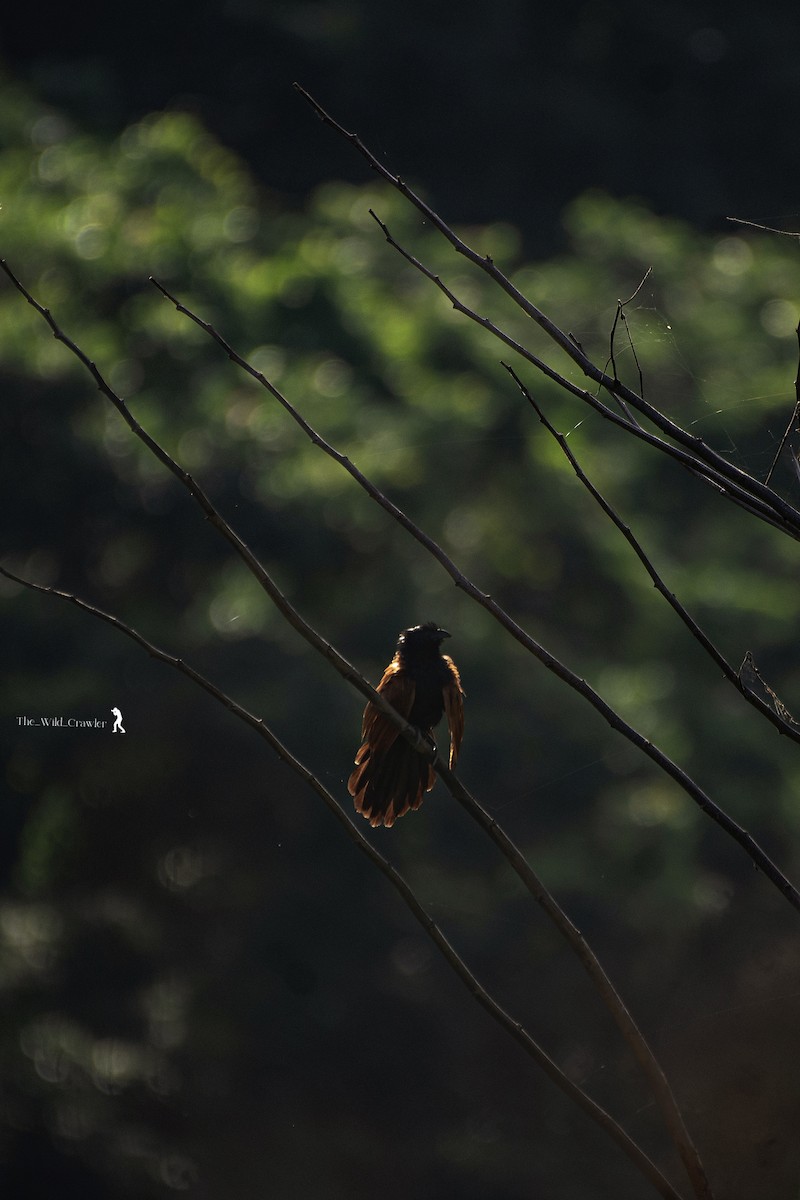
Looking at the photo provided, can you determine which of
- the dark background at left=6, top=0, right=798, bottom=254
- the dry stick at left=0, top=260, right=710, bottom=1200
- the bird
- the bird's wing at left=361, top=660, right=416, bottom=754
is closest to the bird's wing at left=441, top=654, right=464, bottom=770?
the bird

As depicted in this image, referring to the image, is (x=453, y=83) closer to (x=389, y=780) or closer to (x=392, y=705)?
(x=392, y=705)

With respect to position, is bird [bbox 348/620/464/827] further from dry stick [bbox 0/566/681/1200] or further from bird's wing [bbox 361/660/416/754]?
dry stick [bbox 0/566/681/1200]

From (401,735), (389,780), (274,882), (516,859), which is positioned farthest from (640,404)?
(274,882)

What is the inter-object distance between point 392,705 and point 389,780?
0.42 metres

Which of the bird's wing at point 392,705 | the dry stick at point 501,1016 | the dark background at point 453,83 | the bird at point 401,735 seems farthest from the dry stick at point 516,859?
the dark background at point 453,83

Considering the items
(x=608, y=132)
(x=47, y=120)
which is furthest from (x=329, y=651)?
(x=47, y=120)

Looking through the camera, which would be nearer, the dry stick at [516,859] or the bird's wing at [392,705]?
the dry stick at [516,859]

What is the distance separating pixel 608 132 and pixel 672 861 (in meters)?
7.13

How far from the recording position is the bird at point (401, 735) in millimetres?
2523

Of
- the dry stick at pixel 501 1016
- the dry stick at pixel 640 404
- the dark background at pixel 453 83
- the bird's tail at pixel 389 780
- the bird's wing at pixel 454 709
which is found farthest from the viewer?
the dark background at pixel 453 83

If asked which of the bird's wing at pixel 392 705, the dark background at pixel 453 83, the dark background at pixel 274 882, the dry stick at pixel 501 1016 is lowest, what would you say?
the dark background at pixel 274 882

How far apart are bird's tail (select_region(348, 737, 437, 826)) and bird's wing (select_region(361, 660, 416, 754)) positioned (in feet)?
0.08

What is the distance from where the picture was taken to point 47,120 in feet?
35.3

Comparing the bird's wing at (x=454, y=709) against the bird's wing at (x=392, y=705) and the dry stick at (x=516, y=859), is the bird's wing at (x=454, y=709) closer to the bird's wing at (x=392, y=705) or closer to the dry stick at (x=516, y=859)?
the bird's wing at (x=392, y=705)
